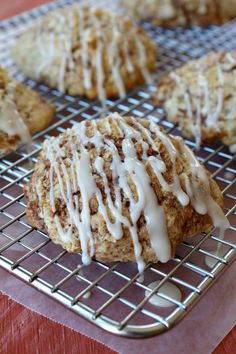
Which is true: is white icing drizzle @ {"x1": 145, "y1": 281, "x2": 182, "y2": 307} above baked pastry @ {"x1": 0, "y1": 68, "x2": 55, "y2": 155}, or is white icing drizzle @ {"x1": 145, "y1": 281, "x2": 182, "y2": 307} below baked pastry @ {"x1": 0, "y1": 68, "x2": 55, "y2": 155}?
below

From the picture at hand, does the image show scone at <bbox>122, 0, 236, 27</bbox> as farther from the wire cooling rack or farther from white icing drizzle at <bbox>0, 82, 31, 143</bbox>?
white icing drizzle at <bbox>0, 82, 31, 143</bbox>

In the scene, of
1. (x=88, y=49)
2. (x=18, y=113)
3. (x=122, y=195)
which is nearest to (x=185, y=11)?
(x=88, y=49)

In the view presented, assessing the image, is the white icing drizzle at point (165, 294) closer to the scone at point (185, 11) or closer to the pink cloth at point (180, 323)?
the pink cloth at point (180, 323)

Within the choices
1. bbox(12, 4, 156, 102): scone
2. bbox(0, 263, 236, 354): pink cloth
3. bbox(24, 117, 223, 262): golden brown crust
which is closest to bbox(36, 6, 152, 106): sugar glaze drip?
bbox(12, 4, 156, 102): scone

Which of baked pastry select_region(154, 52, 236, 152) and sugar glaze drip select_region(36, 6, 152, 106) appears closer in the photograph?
baked pastry select_region(154, 52, 236, 152)

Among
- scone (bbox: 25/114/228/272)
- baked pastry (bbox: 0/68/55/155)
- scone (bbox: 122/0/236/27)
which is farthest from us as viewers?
scone (bbox: 122/0/236/27)

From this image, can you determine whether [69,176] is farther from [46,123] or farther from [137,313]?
[46,123]

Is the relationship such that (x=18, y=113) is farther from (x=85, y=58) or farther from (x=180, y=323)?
(x=180, y=323)

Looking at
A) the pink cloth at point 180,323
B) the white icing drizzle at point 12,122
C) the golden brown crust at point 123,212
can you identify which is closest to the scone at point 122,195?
the golden brown crust at point 123,212
